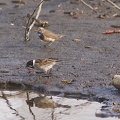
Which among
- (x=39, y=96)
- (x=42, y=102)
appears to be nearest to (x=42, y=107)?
(x=42, y=102)

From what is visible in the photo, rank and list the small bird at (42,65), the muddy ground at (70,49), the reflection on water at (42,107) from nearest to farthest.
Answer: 1. the reflection on water at (42,107)
2. the muddy ground at (70,49)
3. the small bird at (42,65)

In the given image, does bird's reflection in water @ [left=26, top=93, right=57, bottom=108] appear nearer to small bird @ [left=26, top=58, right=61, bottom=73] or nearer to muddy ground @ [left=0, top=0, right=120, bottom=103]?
muddy ground @ [left=0, top=0, right=120, bottom=103]

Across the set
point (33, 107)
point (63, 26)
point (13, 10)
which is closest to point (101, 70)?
point (33, 107)

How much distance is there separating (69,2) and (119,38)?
6143 millimetres

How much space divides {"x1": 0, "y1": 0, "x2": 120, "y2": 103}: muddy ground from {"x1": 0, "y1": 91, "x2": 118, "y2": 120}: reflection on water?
0.31 metres

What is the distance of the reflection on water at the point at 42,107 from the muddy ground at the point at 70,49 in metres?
0.31

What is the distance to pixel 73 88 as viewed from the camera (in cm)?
974

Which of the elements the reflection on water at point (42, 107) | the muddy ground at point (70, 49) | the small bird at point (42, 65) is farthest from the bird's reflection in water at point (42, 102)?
the small bird at point (42, 65)

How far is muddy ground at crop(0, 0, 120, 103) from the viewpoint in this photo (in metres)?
9.94

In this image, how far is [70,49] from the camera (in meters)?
13.0

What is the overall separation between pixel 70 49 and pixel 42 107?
13.6 ft

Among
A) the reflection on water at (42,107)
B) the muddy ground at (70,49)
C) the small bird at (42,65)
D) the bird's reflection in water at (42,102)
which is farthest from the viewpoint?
the small bird at (42,65)

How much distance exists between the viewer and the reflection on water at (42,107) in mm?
8430

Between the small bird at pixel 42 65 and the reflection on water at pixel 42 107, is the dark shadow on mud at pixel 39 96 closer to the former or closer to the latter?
the reflection on water at pixel 42 107
